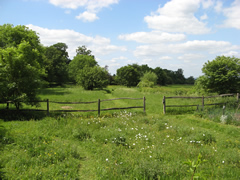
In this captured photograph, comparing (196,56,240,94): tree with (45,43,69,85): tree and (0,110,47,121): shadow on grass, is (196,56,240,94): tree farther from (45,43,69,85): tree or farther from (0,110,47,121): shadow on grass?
(45,43,69,85): tree

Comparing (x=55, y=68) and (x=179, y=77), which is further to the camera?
(x=179, y=77)

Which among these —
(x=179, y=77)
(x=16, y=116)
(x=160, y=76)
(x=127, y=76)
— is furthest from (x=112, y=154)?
(x=179, y=77)

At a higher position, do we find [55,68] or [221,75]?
[55,68]

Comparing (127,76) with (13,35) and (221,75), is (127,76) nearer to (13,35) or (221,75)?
(13,35)

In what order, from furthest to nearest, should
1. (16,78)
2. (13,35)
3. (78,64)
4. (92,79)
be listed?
(78,64) → (92,79) → (13,35) → (16,78)

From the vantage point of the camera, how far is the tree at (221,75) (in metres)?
15.8

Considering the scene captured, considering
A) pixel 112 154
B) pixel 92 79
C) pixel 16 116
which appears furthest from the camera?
pixel 92 79

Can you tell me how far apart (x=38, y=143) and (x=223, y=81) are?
1606 centimetres

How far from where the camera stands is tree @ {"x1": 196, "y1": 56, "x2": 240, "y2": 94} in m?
15.8

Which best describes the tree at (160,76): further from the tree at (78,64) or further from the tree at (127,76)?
the tree at (78,64)

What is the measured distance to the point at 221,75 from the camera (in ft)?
51.4

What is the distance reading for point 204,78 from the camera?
54.2 feet

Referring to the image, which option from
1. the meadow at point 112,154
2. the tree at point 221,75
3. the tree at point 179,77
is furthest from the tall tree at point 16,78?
the tree at point 179,77

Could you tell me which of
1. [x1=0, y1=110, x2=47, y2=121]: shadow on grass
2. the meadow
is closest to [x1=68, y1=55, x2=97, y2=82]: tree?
[x1=0, y1=110, x2=47, y2=121]: shadow on grass
